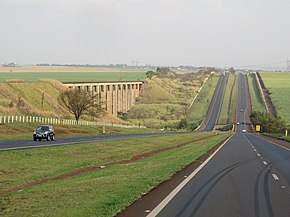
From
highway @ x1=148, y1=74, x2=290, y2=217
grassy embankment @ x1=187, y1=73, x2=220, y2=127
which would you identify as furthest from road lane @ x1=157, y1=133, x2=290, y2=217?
grassy embankment @ x1=187, y1=73, x2=220, y2=127

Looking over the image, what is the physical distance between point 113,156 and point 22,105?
205 feet

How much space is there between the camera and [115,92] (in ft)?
530

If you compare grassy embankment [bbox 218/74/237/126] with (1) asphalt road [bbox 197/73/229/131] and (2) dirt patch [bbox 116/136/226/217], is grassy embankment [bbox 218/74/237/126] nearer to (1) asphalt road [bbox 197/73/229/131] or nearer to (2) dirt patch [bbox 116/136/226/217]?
(1) asphalt road [bbox 197/73/229/131]

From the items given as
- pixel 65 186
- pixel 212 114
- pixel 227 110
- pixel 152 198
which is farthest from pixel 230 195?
pixel 227 110

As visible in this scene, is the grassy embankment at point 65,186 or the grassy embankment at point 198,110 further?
the grassy embankment at point 198,110

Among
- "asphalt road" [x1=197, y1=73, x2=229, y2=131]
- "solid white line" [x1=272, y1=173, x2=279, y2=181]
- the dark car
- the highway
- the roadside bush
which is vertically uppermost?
the highway

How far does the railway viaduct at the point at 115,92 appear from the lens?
145250 mm

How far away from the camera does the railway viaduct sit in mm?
145250

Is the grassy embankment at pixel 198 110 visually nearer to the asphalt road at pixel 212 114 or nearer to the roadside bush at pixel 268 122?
the asphalt road at pixel 212 114

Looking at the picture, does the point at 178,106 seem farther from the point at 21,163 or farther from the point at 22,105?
the point at 21,163

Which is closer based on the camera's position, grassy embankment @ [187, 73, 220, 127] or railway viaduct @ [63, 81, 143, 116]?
railway viaduct @ [63, 81, 143, 116]

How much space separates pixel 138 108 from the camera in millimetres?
163000

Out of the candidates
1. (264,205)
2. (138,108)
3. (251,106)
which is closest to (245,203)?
(264,205)

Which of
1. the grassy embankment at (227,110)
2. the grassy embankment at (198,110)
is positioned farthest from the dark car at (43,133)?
the grassy embankment at (227,110)
